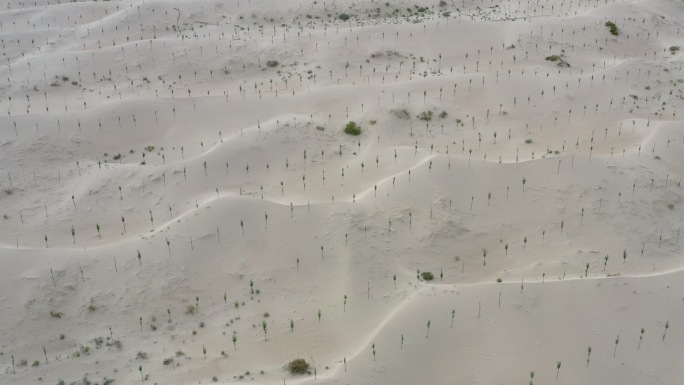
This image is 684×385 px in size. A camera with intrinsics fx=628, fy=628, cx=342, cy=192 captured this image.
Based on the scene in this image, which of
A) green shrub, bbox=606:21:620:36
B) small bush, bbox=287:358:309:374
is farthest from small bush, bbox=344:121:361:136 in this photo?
green shrub, bbox=606:21:620:36

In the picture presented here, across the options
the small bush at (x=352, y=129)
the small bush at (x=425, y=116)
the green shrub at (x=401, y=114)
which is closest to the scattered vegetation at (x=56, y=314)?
the small bush at (x=352, y=129)

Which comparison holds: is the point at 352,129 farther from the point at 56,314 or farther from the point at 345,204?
the point at 56,314

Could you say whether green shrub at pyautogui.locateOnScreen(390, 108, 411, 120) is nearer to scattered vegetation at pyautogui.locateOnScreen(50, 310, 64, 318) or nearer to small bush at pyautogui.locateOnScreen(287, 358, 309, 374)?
small bush at pyautogui.locateOnScreen(287, 358, 309, 374)

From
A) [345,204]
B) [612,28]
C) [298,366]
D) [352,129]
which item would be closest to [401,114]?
[352,129]

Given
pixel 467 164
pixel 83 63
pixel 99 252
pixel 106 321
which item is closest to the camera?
pixel 106 321

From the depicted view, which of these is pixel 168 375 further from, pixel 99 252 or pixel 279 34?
pixel 279 34

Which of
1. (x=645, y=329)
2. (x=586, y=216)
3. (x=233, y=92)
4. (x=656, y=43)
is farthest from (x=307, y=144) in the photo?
(x=656, y=43)
